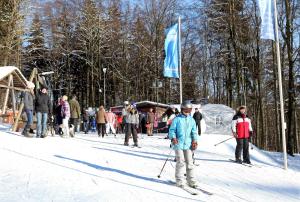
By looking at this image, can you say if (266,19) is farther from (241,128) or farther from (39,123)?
(39,123)

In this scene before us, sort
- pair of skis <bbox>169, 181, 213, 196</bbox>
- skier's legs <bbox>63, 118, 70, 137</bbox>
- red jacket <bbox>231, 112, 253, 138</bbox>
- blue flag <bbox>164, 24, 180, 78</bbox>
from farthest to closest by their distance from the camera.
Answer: blue flag <bbox>164, 24, 180, 78</bbox>, skier's legs <bbox>63, 118, 70, 137</bbox>, red jacket <bbox>231, 112, 253, 138</bbox>, pair of skis <bbox>169, 181, 213, 196</bbox>

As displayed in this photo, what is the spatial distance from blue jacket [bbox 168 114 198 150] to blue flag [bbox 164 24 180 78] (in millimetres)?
12292

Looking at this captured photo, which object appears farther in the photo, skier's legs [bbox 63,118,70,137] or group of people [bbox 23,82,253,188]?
skier's legs [bbox 63,118,70,137]

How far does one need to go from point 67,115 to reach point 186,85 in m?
32.5

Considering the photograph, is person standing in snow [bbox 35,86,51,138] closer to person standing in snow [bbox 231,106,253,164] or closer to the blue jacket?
person standing in snow [bbox 231,106,253,164]

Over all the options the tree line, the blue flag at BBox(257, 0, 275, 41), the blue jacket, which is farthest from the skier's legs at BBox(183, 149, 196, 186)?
the tree line

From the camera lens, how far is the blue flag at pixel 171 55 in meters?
21.9

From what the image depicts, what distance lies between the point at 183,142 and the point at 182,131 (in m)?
0.24

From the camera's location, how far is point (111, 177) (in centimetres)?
1037

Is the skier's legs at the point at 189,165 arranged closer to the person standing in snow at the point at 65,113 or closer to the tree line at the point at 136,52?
the person standing in snow at the point at 65,113

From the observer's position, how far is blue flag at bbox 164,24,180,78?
21.9m

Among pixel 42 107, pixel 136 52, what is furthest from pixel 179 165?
pixel 136 52

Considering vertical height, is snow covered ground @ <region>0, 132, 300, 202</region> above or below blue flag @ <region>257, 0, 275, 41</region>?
below

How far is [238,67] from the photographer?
33.2m
